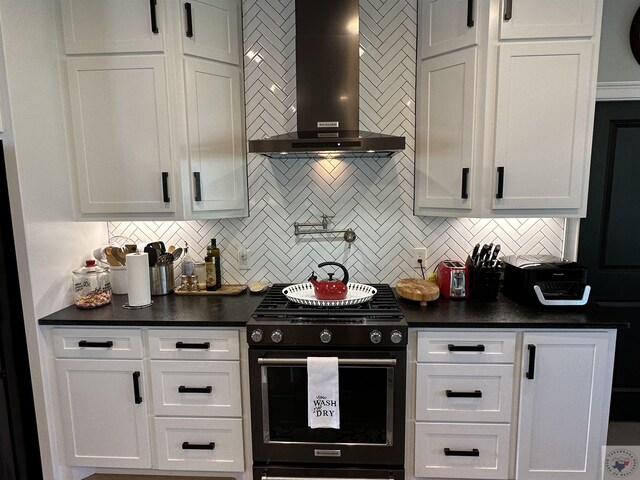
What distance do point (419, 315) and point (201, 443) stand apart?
129 centimetres

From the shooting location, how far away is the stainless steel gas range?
1.78 metres

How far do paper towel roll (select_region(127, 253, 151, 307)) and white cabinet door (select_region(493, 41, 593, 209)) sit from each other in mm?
1906

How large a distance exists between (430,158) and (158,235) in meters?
1.74

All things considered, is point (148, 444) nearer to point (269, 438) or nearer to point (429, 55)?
point (269, 438)

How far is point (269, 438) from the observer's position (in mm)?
1877

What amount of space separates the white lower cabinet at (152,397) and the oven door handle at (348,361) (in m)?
0.20

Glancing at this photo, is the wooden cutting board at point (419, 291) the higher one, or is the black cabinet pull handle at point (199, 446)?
the wooden cutting board at point (419, 291)

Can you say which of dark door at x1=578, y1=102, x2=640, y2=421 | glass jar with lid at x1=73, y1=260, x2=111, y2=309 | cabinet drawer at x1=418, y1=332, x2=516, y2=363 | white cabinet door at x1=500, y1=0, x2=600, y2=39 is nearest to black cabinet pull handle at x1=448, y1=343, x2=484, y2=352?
cabinet drawer at x1=418, y1=332, x2=516, y2=363

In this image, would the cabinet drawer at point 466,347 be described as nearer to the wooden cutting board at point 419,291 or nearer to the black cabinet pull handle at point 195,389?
the wooden cutting board at point 419,291

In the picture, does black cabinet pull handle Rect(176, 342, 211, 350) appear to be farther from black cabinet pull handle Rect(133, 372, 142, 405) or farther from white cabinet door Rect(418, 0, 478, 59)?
white cabinet door Rect(418, 0, 478, 59)

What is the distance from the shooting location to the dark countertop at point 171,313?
6.10ft

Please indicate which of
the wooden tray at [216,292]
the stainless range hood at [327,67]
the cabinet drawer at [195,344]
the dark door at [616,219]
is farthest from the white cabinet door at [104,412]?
the dark door at [616,219]

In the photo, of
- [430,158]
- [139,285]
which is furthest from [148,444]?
[430,158]

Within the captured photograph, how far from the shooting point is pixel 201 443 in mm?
1944
